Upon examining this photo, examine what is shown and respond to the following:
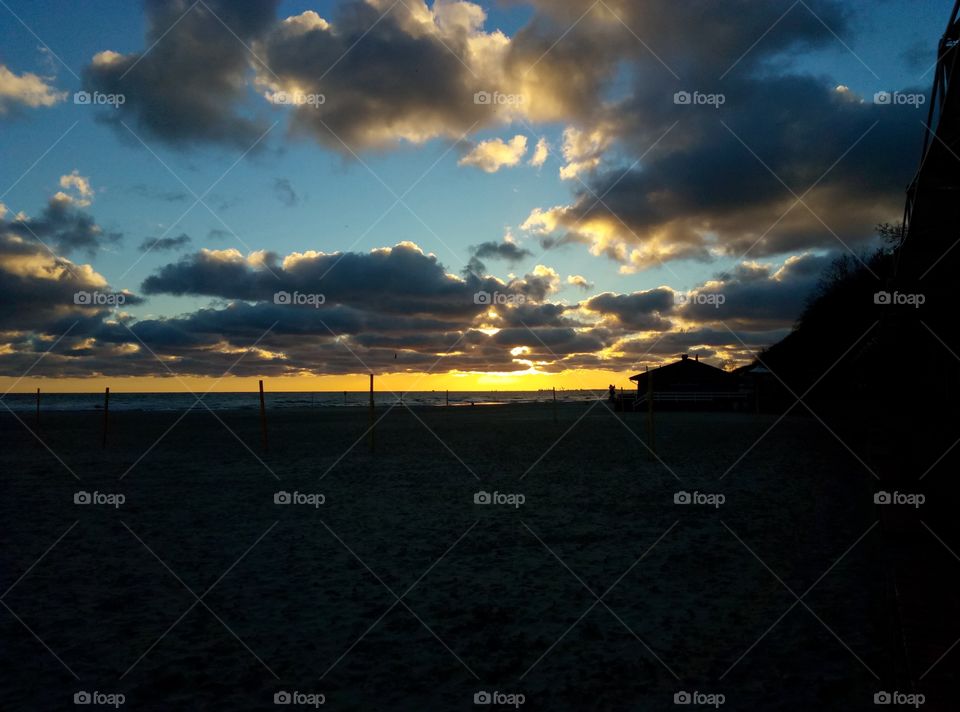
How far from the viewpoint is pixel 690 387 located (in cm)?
4675

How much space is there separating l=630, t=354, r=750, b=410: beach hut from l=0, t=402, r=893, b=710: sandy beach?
3383 cm

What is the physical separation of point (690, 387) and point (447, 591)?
44.1 m

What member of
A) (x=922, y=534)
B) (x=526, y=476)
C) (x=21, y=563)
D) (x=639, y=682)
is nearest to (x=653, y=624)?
(x=639, y=682)

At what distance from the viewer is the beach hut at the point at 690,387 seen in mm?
45188

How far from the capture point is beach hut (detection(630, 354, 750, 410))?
4519 cm

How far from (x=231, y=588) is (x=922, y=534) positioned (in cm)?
770

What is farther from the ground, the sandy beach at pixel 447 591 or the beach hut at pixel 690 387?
the beach hut at pixel 690 387

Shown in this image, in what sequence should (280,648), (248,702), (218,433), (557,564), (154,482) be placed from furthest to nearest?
1. (218,433)
2. (154,482)
3. (557,564)
4. (280,648)
5. (248,702)

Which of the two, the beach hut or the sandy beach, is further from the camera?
the beach hut

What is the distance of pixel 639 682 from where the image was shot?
4078 millimetres

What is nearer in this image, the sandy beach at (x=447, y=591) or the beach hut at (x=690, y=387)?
the sandy beach at (x=447, y=591)

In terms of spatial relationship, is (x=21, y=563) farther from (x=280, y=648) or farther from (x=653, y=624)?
(x=653, y=624)

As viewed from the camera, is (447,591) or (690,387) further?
(690,387)

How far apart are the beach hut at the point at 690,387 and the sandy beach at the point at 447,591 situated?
111 ft
